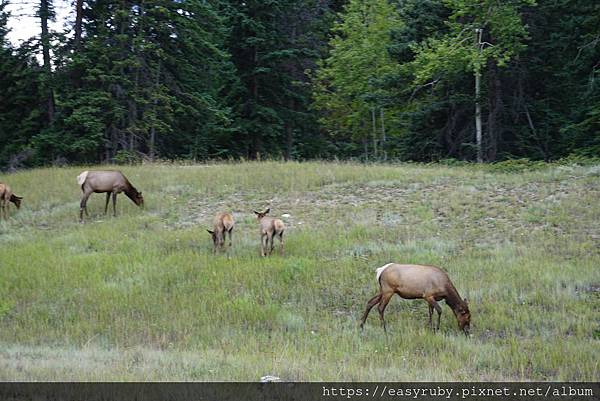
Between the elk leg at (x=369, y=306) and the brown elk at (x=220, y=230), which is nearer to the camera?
the elk leg at (x=369, y=306)

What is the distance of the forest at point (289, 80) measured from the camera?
101ft

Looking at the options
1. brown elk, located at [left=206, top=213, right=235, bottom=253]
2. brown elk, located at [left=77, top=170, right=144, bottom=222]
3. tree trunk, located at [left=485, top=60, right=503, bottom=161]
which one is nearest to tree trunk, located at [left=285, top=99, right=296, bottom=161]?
tree trunk, located at [left=485, top=60, right=503, bottom=161]

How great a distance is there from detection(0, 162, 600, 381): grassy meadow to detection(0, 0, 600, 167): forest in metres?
10.1

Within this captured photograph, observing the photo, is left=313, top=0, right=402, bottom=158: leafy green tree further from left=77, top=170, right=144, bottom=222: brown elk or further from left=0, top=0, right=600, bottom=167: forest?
left=77, top=170, right=144, bottom=222: brown elk

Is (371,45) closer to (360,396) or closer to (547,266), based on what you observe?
(547,266)

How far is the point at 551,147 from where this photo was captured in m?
34.4

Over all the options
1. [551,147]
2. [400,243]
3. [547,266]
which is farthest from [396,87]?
[547,266]

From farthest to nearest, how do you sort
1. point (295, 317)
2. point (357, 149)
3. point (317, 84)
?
point (357, 149), point (317, 84), point (295, 317)

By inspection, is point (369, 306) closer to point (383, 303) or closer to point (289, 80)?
point (383, 303)

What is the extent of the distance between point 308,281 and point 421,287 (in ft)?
11.0

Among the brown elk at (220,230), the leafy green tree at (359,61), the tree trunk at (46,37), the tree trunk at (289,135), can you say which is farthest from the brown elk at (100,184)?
the tree trunk at (289,135)

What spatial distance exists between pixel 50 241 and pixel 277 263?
7.00 m

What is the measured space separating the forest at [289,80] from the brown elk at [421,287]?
19624mm

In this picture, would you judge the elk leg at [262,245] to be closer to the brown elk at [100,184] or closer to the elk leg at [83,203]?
the brown elk at [100,184]
